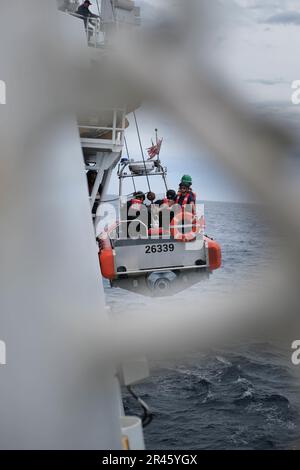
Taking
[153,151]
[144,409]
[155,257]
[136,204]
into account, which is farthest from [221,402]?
[144,409]

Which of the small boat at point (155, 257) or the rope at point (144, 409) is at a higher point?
the rope at point (144, 409)

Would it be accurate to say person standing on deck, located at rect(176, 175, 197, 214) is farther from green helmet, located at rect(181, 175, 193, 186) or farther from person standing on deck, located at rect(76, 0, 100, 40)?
person standing on deck, located at rect(76, 0, 100, 40)

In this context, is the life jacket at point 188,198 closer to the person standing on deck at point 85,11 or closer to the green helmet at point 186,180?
the green helmet at point 186,180

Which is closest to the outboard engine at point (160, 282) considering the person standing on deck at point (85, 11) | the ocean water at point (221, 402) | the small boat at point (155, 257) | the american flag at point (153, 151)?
the small boat at point (155, 257)

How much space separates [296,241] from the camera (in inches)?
32.1

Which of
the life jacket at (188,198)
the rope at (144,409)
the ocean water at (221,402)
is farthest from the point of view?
the ocean water at (221,402)

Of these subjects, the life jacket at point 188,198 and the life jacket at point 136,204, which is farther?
the life jacket at point 136,204

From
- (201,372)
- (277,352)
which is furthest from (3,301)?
(277,352)

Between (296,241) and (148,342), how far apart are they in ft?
1.15

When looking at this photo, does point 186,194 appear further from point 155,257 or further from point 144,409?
point 144,409

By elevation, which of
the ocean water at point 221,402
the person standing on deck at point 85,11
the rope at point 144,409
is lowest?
the ocean water at point 221,402

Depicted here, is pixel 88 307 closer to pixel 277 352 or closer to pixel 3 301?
pixel 3 301

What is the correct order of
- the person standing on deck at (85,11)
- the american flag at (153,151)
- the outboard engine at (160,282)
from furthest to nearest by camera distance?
the american flag at (153,151) → the outboard engine at (160,282) → the person standing on deck at (85,11)

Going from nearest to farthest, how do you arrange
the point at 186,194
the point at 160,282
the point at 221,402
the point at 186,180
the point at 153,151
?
the point at 186,180, the point at 186,194, the point at 160,282, the point at 153,151, the point at 221,402
